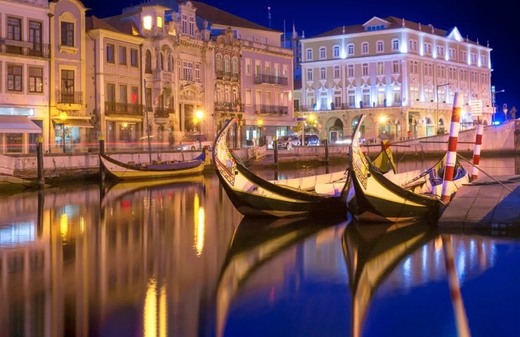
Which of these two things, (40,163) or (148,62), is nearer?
(40,163)

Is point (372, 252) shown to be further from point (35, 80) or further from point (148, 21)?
point (148, 21)

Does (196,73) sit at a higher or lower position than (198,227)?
higher

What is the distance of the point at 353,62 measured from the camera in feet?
246

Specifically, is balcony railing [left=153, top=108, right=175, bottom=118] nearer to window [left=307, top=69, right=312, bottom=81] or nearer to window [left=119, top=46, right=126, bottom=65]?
window [left=119, top=46, right=126, bottom=65]

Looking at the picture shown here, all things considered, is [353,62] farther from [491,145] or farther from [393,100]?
[491,145]

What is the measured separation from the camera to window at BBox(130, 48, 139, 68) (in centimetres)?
4631

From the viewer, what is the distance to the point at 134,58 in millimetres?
46656

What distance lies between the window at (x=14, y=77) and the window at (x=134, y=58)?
958 cm

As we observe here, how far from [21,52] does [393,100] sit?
44825 mm

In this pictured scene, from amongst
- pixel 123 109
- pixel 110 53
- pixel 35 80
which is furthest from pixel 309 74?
pixel 35 80

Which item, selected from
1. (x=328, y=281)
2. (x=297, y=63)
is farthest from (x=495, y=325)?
(x=297, y=63)

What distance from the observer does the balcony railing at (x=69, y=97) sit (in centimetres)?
4008

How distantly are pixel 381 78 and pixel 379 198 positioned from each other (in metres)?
58.3

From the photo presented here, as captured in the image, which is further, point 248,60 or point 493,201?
point 248,60
